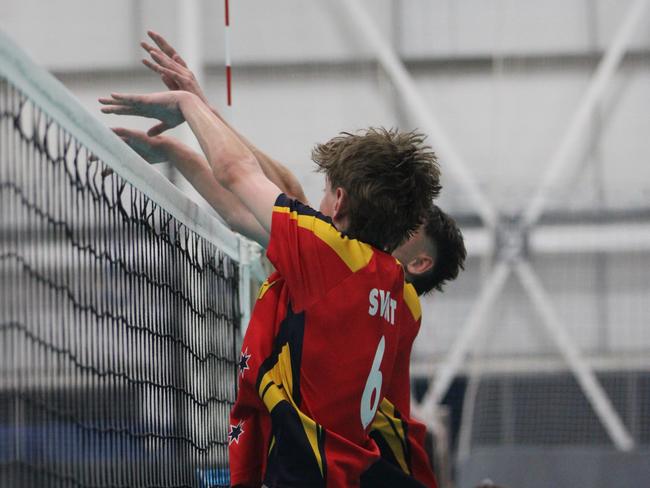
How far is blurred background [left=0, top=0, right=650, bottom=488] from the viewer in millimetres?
12148

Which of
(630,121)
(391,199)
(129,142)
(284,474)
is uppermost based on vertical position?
(630,121)

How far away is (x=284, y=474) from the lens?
2.58 metres

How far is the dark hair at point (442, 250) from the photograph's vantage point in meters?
3.49

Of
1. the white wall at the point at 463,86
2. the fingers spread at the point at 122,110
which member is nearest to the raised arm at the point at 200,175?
the fingers spread at the point at 122,110

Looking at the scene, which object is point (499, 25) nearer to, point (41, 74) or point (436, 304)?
point (436, 304)

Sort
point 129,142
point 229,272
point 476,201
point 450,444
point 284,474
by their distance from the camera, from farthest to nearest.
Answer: point 476,201, point 450,444, point 229,272, point 129,142, point 284,474

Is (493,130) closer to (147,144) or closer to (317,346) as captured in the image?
(147,144)

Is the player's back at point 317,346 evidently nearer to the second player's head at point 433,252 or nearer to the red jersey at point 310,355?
the red jersey at point 310,355

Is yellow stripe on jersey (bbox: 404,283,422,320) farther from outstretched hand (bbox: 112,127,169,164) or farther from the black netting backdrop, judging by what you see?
outstretched hand (bbox: 112,127,169,164)

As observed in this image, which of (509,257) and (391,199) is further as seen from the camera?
(509,257)

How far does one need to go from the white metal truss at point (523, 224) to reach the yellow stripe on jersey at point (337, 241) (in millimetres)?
9471

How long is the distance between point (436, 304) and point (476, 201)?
42.8 inches

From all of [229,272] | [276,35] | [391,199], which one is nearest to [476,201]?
[276,35]

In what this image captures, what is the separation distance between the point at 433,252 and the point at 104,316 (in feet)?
3.88
